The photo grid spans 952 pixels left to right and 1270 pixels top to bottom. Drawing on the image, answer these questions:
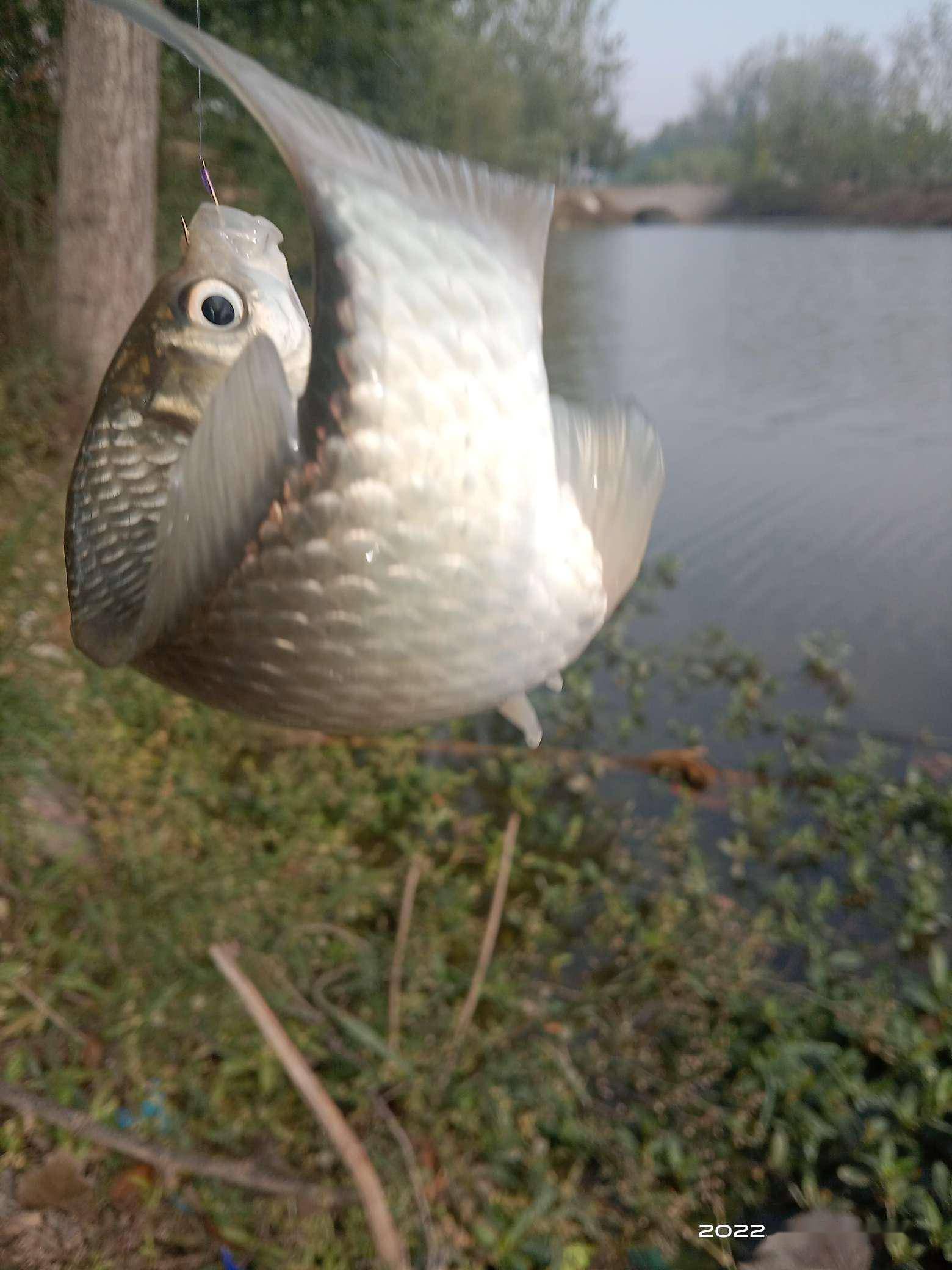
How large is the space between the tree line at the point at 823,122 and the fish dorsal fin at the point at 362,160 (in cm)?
149

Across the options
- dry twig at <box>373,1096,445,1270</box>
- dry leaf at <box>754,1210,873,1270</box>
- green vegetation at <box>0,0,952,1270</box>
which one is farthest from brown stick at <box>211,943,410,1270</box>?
dry leaf at <box>754,1210,873,1270</box>

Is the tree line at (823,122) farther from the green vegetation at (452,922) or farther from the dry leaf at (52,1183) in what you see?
the dry leaf at (52,1183)

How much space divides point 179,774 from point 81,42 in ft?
3.28

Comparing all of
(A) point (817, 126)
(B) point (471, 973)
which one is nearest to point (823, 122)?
(A) point (817, 126)

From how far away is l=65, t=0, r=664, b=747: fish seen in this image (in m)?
0.24

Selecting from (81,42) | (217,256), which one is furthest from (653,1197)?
(81,42)

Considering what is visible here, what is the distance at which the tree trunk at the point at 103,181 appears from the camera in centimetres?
108

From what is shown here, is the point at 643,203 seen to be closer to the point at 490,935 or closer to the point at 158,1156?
the point at 490,935

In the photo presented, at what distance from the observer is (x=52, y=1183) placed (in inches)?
37.8

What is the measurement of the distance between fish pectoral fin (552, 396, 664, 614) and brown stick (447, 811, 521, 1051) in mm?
1058

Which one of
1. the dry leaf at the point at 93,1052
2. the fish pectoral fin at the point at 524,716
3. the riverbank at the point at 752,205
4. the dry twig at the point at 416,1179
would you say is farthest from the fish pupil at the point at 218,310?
the riverbank at the point at 752,205

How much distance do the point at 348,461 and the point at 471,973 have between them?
125cm

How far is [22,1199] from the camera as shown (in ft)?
3.15

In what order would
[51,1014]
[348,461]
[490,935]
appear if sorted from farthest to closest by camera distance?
1. [490,935]
2. [51,1014]
3. [348,461]
